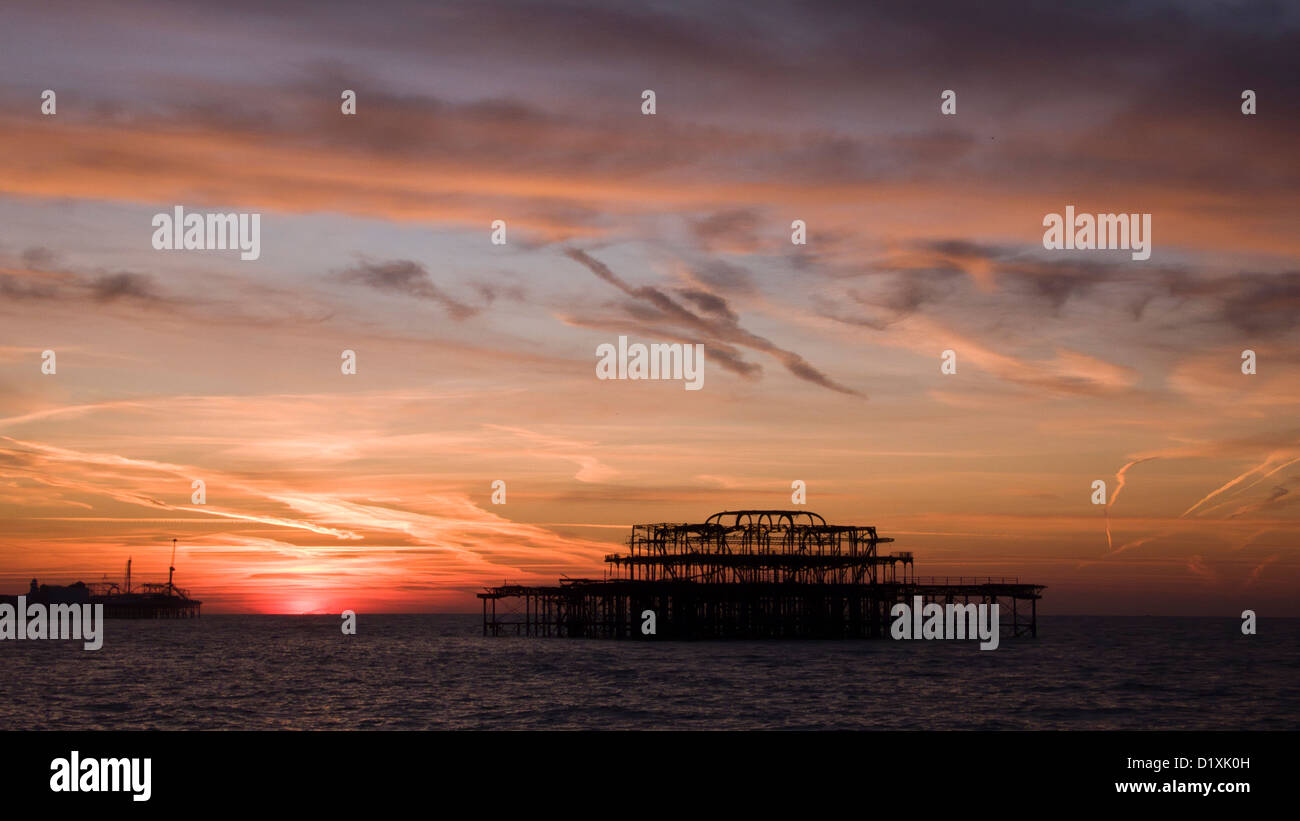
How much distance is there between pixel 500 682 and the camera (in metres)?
66.2

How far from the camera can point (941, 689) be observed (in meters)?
60.9

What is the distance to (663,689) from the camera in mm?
58281

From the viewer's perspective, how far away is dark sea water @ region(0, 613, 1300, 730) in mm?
47781

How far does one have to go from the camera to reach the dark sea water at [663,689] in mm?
47781
